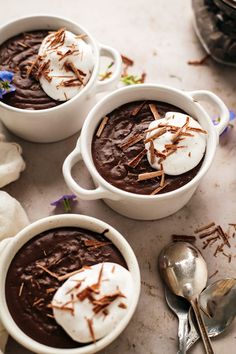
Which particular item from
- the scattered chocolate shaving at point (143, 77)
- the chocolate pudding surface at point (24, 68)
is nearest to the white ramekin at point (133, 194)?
the chocolate pudding surface at point (24, 68)

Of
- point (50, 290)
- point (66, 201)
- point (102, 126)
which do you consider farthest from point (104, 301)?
Answer: point (102, 126)

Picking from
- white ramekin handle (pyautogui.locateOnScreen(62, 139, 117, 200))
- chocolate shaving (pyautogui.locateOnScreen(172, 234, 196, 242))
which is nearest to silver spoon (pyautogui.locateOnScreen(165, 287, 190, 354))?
chocolate shaving (pyautogui.locateOnScreen(172, 234, 196, 242))

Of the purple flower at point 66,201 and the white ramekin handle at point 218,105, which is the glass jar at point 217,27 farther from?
the purple flower at point 66,201

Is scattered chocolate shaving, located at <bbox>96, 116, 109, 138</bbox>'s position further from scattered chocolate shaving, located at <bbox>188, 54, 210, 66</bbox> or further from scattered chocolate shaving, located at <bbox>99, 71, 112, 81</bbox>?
scattered chocolate shaving, located at <bbox>188, 54, 210, 66</bbox>

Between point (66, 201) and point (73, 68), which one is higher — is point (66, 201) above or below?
below

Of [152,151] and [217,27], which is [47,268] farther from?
[217,27]

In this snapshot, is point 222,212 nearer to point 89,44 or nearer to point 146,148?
point 146,148

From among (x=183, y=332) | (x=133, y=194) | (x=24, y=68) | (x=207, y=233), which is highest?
(x=24, y=68)

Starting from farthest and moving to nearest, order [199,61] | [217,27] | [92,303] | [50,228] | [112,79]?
[199,61]
[217,27]
[112,79]
[50,228]
[92,303]

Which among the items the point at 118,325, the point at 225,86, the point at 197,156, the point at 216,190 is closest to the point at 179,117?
the point at 197,156
